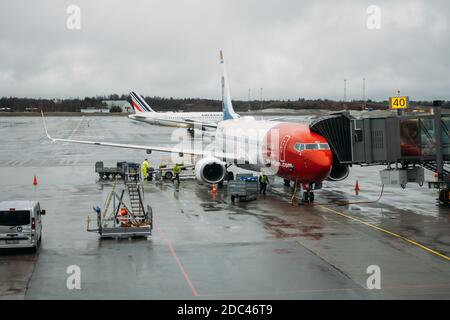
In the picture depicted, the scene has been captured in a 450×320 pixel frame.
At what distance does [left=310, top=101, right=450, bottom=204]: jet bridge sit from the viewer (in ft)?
102

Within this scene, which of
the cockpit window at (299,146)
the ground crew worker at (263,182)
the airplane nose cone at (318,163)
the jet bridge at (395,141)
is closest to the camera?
the jet bridge at (395,141)

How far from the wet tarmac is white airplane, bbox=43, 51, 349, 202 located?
1557 mm

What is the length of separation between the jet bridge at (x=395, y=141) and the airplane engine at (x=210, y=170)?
28.6 ft

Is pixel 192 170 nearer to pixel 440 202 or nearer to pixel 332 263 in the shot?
pixel 440 202

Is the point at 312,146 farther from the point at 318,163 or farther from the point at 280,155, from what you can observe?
the point at 280,155

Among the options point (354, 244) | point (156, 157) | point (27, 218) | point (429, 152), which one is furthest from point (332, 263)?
point (156, 157)

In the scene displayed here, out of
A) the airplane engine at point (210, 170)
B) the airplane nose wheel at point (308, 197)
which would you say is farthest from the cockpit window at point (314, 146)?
the airplane engine at point (210, 170)

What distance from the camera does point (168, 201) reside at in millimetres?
34125

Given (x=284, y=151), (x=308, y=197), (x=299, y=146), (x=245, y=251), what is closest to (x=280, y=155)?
(x=284, y=151)

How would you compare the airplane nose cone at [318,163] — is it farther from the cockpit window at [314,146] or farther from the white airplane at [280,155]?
the cockpit window at [314,146]

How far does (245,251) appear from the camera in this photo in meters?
21.7

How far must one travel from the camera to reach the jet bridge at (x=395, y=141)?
31000 mm

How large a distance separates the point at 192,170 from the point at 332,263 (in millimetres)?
29783

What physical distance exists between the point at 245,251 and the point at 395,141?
43.1 ft
